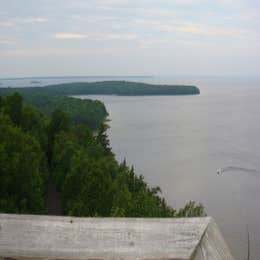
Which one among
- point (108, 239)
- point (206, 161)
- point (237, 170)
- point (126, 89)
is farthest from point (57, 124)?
point (126, 89)

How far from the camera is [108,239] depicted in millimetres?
1535

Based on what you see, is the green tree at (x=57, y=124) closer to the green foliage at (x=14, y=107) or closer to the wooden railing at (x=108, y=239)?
the green foliage at (x=14, y=107)

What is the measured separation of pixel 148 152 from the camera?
3556cm

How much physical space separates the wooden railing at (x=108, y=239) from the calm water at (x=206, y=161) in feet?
50.7

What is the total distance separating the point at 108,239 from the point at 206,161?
31288 mm

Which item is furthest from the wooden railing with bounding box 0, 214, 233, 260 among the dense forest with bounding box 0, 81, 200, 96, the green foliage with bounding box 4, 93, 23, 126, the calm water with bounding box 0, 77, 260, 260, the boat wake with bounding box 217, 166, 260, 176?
the dense forest with bounding box 0, 81, 200, 96

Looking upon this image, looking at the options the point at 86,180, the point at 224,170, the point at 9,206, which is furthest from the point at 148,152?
the point at 9,206

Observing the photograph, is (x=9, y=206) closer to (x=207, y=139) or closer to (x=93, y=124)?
(x=207, y=139)

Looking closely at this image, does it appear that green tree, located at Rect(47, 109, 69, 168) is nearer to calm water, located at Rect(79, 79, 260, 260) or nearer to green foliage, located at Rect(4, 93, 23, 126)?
green foliage, located at Rect(4, 93, 23, 126)

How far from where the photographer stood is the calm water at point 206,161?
2052cm

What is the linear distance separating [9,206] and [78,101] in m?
49.4

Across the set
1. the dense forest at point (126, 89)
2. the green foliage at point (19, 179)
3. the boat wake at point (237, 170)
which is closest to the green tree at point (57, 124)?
the green foliage at point (19, 179)

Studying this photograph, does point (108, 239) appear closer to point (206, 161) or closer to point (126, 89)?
point (206, 161)

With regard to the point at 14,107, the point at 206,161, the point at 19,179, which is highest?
the point at 206,161
